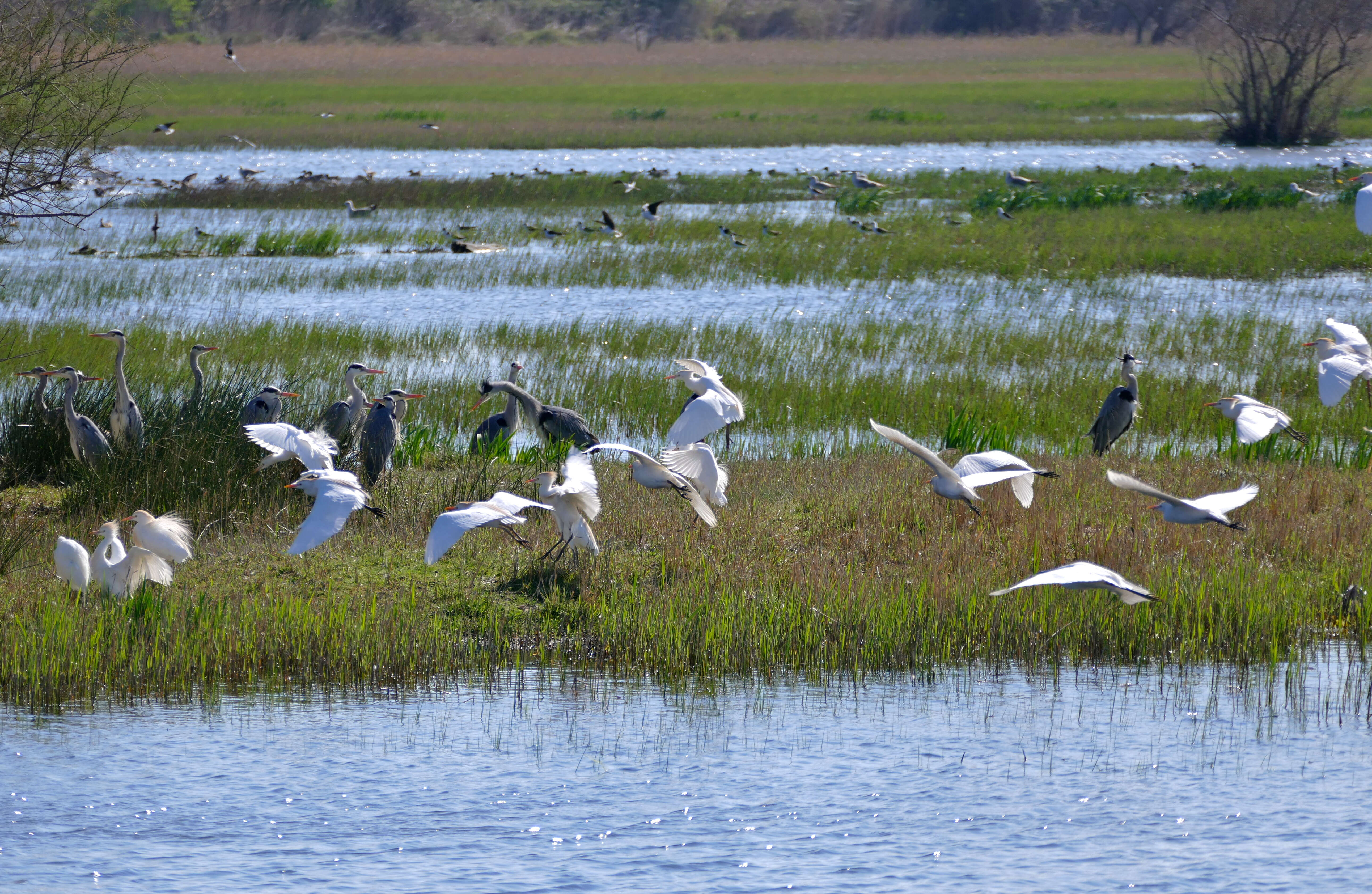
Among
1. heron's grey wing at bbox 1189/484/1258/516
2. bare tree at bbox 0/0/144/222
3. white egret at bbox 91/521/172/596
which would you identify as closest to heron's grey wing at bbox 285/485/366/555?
white egret at bbox 91/521/172/596

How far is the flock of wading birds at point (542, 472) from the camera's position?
297 inches

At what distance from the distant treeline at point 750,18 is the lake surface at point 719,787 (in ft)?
241

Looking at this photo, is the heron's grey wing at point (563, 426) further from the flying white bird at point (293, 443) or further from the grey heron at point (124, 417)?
the grey heron at point (124, 417)

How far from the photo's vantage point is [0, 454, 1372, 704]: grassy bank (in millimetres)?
7473

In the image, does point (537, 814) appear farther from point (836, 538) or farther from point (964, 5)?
point (964, 5)

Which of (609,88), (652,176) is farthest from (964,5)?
(652,176)

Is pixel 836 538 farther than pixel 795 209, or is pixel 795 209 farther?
pixel 795 209

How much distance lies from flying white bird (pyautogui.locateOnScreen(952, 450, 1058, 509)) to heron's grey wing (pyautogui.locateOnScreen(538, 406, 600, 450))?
11.9 feet

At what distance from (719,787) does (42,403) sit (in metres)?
7.56

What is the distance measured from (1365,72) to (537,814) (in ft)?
233

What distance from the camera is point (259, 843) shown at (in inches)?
225

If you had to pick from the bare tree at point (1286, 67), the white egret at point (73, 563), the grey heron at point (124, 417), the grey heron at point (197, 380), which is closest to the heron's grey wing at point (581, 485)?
the white egret at point (73, 563)

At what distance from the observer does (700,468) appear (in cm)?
866

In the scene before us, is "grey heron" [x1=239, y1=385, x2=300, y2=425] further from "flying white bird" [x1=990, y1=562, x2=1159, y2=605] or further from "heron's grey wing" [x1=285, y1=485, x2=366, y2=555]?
"flying white bird" [x1=990, y1=562, x2=1159, y2=605]
